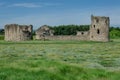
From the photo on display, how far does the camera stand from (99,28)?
65000 mm

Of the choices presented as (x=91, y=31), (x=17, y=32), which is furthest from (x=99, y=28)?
(x=17, y=32)

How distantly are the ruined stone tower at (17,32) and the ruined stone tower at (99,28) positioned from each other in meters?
10.3

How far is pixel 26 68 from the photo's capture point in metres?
→ 17.9

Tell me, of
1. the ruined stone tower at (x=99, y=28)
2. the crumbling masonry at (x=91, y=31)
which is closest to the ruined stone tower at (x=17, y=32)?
the crumbling masonry at (x=91, y=31)

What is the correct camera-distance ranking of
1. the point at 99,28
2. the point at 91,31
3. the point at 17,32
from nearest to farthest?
the point at 99,28 → the point at 91,31 → the point at 17,32

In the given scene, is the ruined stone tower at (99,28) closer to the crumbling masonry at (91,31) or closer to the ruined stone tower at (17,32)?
the crumbling masonry at (91,31)

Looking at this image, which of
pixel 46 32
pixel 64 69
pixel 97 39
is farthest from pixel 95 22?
pixel 64 69

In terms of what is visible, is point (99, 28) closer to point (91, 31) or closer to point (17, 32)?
point (91, 31)

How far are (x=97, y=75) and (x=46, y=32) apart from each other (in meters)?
63.7

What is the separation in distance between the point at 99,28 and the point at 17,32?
13245mm

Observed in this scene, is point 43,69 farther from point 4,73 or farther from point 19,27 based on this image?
point 19,27

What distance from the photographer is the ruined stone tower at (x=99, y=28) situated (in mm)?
64312

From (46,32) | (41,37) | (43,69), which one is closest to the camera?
(43,69)

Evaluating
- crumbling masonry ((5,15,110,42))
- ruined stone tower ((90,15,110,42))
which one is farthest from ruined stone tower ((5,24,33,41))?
ruined stone tower ((90,15,110,42))
